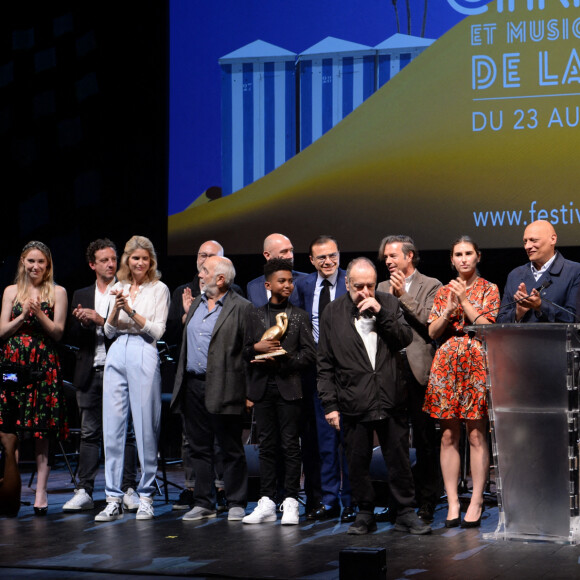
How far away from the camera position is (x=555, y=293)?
4.71m

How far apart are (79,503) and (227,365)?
1.28 meters

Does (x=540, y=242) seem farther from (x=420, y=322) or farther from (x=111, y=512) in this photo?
(x=111, y=512)

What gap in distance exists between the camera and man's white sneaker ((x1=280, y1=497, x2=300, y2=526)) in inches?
191

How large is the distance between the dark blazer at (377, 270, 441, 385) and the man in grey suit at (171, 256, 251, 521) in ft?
3.00

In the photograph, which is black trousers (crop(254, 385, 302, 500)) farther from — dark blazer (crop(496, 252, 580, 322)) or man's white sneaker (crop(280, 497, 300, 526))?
dark blazer (crop(496, 252, 580, 322))

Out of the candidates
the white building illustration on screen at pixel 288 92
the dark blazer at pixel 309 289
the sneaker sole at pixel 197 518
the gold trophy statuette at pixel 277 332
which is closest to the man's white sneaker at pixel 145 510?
the sneaker sole at pixel 197 518

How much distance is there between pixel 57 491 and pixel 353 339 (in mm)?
2871

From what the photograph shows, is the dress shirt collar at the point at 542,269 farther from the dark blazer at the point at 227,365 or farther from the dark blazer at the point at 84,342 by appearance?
the dark blazer at the point at 84,342

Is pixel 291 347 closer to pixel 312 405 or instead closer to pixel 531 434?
pixel 312 405

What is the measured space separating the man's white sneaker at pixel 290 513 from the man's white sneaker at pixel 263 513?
93 millimetres

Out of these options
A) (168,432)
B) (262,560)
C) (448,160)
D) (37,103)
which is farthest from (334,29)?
(262,560)

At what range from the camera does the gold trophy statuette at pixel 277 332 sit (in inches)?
192

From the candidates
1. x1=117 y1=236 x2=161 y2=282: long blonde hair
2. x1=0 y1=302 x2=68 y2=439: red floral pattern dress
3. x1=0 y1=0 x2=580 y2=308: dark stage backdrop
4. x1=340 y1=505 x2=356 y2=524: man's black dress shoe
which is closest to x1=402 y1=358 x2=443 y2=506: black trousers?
x1=340 y1=505 x2=356 y2=524: man's black dress shoe

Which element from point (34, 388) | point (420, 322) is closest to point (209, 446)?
point (34, 388)
